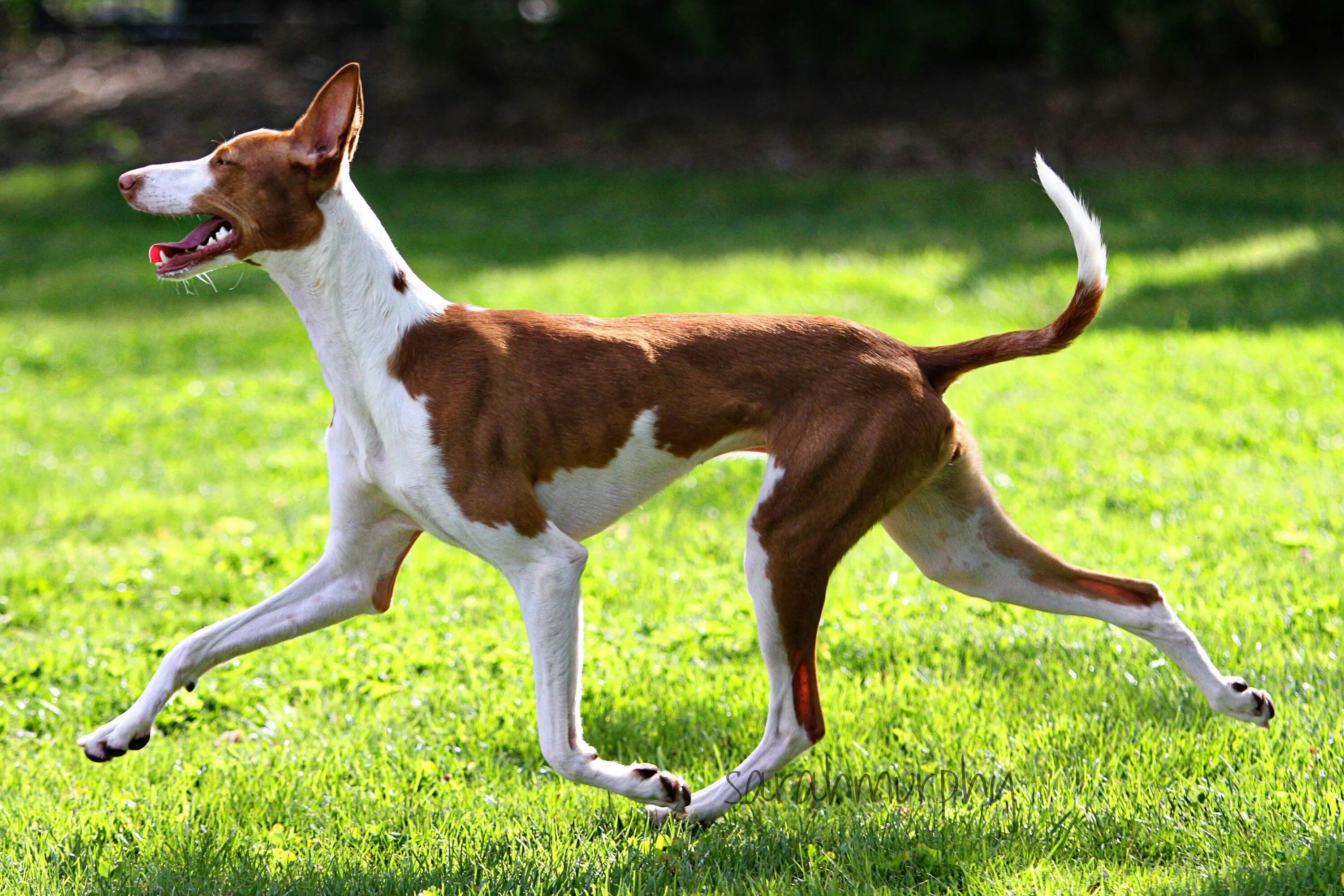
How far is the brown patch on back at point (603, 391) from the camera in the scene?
3.58 metres

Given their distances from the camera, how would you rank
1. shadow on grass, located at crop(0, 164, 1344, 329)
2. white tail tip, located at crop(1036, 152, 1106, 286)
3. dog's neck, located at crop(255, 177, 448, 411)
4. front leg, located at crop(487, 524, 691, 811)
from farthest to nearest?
1. shadow on grass, located at crop(0, 164, 1344, 329)
2. white tail tip, located at crop(1036, 152, 1106, 286)
3. dog's neck, located at crop(255, 177, 448, 411)
4. front leg, located at crop(487, 524, 691, 811)

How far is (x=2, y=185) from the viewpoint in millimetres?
16953

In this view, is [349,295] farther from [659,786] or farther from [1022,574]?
[1022,574]

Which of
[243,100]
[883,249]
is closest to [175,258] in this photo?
[883,249]

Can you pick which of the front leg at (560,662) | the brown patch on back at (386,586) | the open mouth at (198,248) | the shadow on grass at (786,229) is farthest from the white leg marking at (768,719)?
the shadow on grass at (786,229)

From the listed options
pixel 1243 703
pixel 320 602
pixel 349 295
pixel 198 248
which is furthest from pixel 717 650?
pixel 198 248

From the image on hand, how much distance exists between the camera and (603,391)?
3650 mm

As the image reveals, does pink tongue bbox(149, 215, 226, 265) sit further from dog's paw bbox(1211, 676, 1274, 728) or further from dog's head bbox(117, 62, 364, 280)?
dog's paw bbox(1211, 676, 1274, 728)

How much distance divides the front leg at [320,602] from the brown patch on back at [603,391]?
39 cm

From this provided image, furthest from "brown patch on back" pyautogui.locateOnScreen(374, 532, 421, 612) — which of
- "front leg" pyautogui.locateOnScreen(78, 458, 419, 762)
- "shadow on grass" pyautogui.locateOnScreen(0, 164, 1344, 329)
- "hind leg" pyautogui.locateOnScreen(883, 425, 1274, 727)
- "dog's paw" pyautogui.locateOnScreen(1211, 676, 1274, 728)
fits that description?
"shadow on grass" pyautogui.locateOnScreen(0, 164, 1344, 329)

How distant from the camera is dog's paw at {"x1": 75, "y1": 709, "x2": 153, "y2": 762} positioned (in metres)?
3.65

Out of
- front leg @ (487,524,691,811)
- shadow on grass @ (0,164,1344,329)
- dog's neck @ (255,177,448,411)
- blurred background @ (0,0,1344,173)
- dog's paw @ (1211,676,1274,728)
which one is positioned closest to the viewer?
front leg @ (487,524,691,811)

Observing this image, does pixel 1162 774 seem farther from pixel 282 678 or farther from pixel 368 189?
pixel 368 189

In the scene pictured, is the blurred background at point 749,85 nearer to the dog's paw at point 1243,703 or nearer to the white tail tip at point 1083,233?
the white tail tip at point 1083,233
